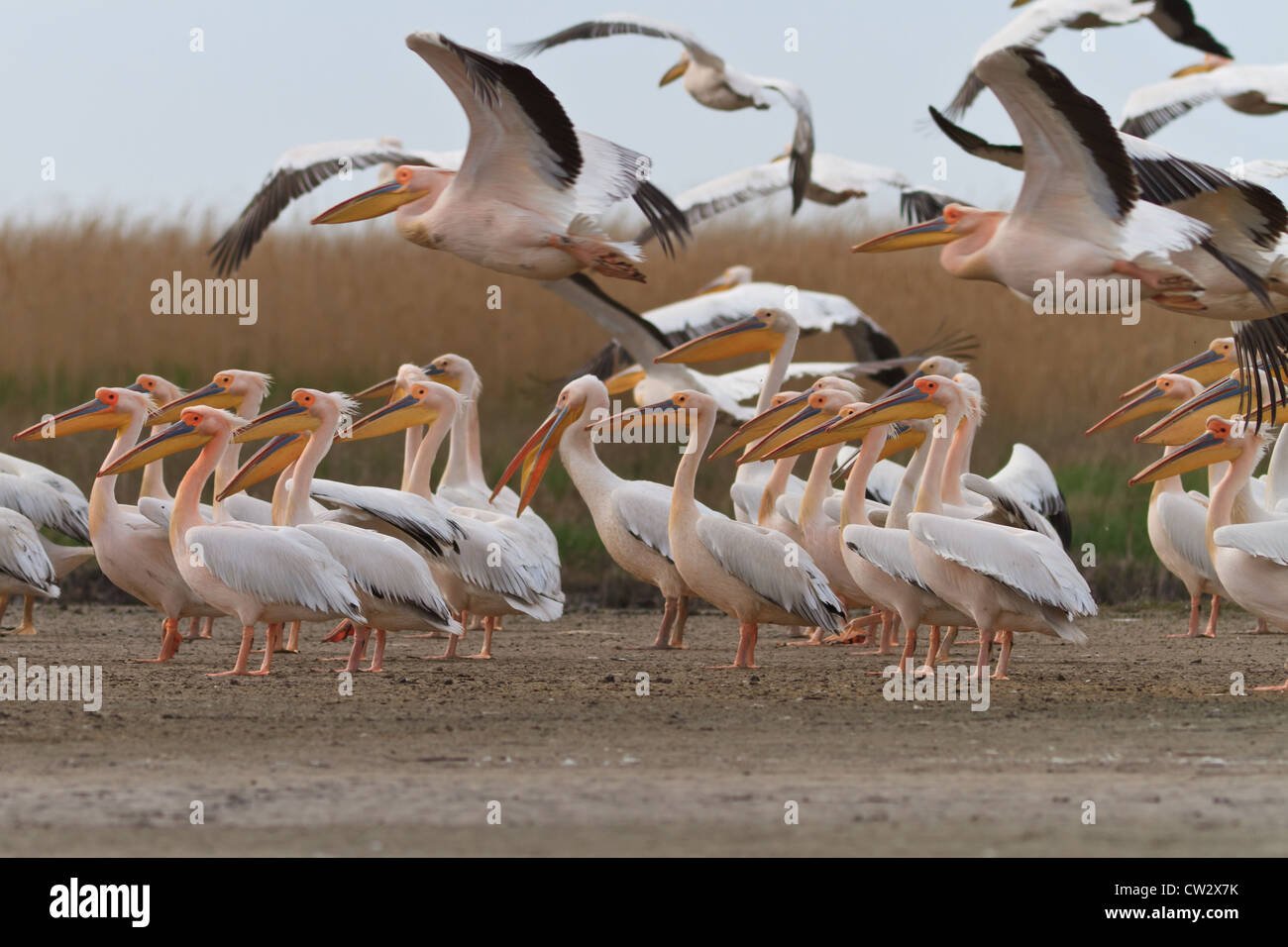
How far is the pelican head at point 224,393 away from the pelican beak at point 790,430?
2705 mm

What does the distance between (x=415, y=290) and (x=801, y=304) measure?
3845 mm

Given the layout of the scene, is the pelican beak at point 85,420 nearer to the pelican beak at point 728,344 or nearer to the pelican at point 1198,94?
the pelican beak at point 728,344

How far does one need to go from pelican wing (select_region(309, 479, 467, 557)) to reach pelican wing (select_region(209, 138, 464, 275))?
3.61 m

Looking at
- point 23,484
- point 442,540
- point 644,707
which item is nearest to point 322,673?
point 442,540

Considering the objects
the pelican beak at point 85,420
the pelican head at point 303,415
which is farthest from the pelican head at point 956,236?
the pelican beak at point 85,420

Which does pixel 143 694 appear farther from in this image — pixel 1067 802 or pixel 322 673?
pixel 1067 802

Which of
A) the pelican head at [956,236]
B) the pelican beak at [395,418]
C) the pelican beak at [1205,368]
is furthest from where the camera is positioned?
the pelican beak at [1205,368]

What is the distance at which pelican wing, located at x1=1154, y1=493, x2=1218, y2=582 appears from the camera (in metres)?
11.2

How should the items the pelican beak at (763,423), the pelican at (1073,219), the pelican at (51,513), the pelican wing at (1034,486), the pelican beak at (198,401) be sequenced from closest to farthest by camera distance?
the pelican at (1073,219), the pelican beak at (763,423), the pelican beak at (198,401), the pelican at (51,513), the pelican wing at (1034,486)

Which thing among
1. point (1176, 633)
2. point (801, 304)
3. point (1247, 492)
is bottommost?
point (1176, 633)

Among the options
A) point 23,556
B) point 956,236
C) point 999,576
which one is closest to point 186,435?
point 23,556

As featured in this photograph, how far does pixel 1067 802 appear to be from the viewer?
5332 millimetres

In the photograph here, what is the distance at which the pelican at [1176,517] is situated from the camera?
11.2 m

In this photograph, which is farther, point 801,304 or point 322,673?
point 801,304
